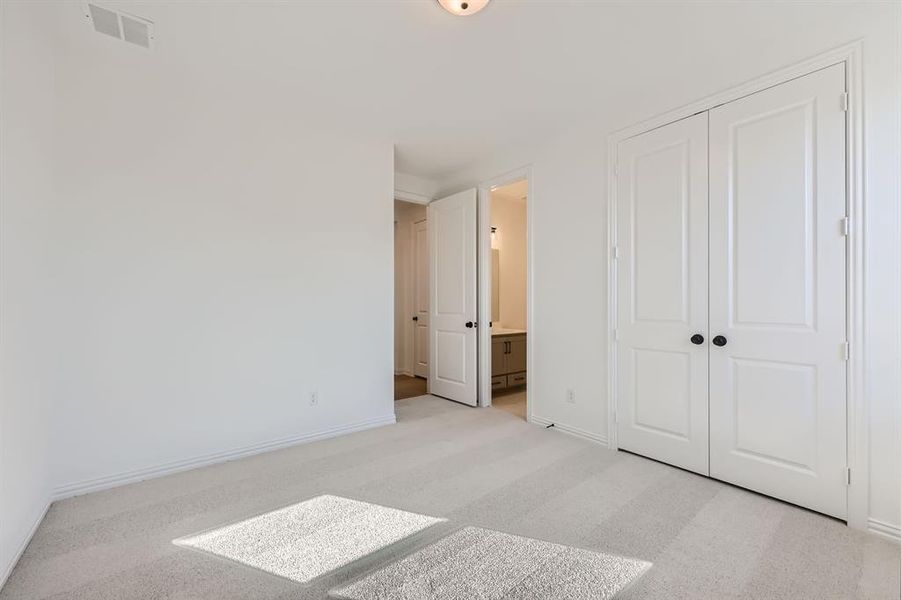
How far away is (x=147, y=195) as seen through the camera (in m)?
2.60

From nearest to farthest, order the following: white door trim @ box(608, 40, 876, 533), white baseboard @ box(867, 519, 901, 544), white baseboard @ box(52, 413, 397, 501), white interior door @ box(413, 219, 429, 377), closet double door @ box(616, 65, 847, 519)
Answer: white baseboard @ box(867, 519, 901, 544) → white door trim @ box(608, 40, 876, 533) → closet double door @ box(616, 65, 847, 519) → white baseboard @ box(52, 413, 397, 501) → white interior door @ box(413, 219, 429, 377)

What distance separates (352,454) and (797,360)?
2.81 metres

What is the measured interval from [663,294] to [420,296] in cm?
409

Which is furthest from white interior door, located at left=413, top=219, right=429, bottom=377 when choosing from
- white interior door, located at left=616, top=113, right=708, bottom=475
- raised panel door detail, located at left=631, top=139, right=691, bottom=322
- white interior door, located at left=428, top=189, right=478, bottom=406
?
raised panel door detail, located at left=631, top=139, right=691, bottom=322

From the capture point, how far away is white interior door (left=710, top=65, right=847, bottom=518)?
2066 millimetres

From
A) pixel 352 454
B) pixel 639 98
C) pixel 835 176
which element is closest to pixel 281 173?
pixel 352 454

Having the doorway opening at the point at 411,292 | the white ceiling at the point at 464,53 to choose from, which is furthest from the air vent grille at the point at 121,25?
the doorway opening at the point at 411,292

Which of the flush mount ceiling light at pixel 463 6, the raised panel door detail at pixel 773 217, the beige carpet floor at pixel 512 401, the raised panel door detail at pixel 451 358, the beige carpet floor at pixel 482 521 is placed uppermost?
the flush mount ceiling light at pixel 463 6

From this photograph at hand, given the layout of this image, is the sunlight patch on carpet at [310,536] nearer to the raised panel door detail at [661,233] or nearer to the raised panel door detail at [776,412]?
the raised panel door detail at [776,412]

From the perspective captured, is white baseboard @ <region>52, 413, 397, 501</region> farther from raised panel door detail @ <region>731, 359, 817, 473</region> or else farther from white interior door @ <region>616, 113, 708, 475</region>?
raised panel door detail @ <region>731, 359, 817, 473</region>

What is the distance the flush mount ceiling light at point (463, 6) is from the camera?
6.32ft

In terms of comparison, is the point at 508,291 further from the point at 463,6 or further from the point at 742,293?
the point at 463,6

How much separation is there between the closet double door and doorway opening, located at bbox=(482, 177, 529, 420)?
80.2 inches

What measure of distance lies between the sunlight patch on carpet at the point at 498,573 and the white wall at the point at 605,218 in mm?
1452
